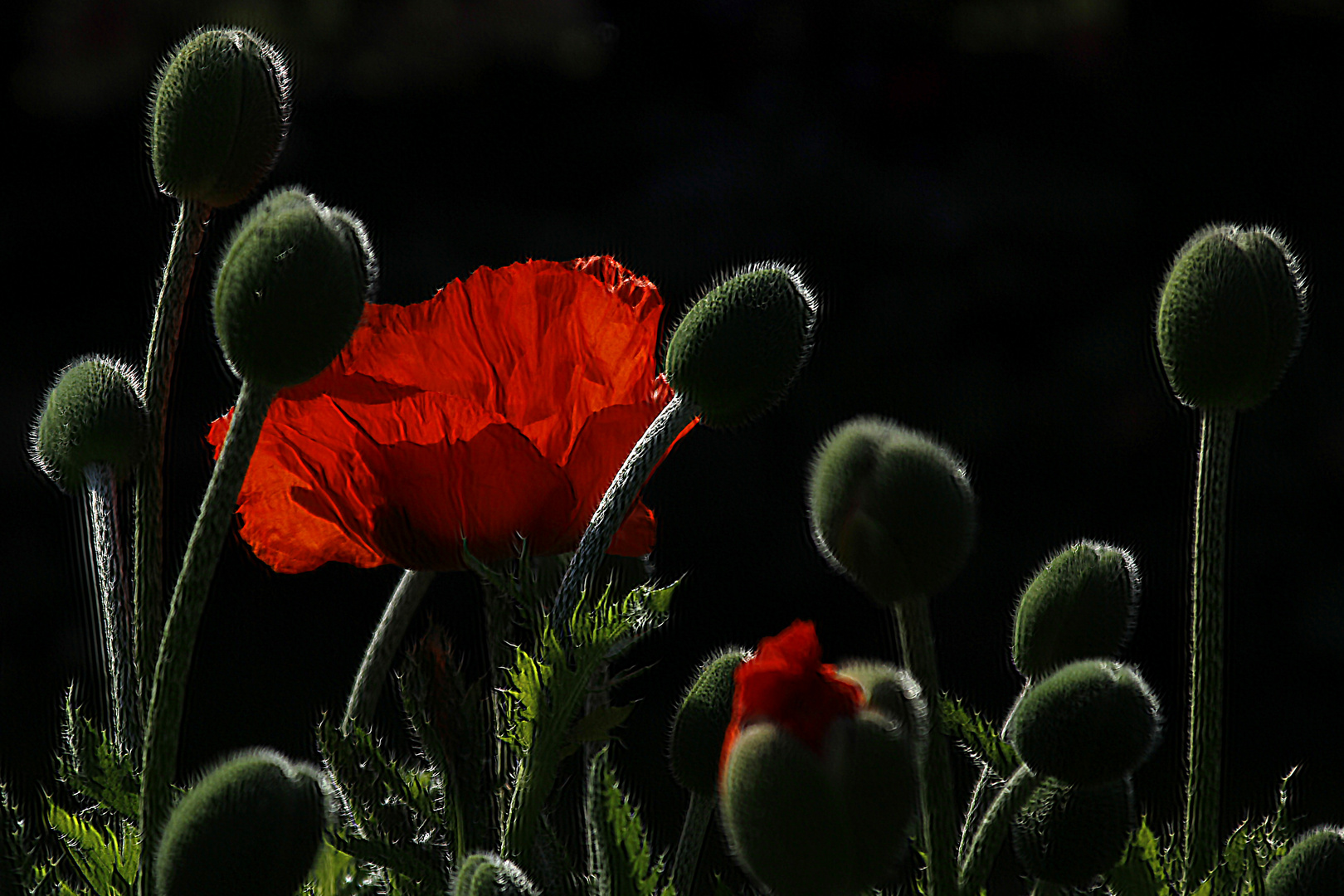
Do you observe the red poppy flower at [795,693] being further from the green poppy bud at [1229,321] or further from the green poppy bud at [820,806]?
the green poppy bud at [1229,321]

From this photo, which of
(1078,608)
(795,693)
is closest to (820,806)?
(795,693)

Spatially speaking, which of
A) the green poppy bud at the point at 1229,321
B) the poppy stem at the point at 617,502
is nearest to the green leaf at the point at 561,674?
the poppy stem at the point at 617,502

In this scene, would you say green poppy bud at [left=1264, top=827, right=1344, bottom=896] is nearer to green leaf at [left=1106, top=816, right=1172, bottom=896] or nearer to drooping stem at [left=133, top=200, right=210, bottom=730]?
green leaf at [left=1106, top=816, right=1172, bottom=896]

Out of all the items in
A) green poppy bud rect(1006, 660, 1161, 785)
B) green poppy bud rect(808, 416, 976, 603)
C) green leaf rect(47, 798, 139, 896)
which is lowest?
green leaf rect(47, 798, 139, 896)

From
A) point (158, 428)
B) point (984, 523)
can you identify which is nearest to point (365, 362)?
point (158, 428)

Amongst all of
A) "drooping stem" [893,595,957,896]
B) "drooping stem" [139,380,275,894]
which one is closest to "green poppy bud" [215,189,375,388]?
"drooping stem" [139,380,275,894]

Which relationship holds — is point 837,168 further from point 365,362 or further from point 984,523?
point 365,362
